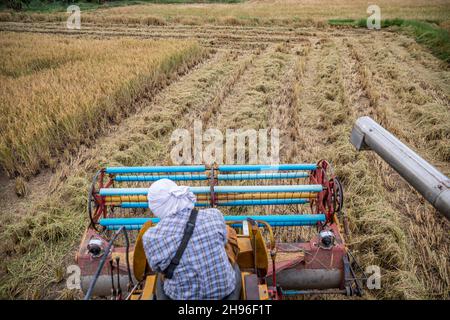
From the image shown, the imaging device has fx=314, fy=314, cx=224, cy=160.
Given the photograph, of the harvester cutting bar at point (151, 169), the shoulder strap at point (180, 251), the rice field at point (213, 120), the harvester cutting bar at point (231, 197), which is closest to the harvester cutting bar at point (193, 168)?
the harvester cutting bar at point (151, 169)

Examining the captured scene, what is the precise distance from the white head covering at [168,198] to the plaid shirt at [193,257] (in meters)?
0.05

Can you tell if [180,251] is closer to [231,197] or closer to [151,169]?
[231,197]

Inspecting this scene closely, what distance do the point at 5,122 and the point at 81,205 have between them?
3.48m

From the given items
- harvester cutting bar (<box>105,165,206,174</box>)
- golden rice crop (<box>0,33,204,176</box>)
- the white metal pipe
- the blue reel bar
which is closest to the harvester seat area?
the blue reel bar

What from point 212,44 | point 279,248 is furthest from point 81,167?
point 212,44

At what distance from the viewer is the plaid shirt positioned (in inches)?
82.2

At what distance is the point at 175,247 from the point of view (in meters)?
2.08

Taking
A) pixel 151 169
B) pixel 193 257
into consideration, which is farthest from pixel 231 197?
pixel 193 257

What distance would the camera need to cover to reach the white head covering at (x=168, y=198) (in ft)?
7.21

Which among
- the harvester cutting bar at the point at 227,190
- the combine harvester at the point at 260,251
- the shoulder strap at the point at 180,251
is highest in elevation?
the shoulder strap at the point at 180,251

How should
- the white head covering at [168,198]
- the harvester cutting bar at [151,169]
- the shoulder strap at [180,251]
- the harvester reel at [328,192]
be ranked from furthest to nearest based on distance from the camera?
the harvester cutting bar at [151,169] → the harvester reel at [328,192] → the white head covering at [168,198] → the shoulder strap at [180,251]

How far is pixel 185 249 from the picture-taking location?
2.09 meters

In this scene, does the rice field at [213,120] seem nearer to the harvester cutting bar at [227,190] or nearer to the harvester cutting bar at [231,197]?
the harvester cutting bar at [231,197]

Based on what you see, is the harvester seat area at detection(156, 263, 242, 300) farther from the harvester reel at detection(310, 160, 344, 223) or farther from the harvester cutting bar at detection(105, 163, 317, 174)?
the harvester cutting bar at detection(105, 163, 317, 174)
